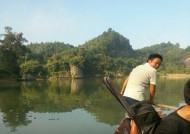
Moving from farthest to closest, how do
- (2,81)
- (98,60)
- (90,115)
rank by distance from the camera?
(98,60)
(2,81)
(90,115)

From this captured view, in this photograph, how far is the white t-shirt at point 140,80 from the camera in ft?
19.7

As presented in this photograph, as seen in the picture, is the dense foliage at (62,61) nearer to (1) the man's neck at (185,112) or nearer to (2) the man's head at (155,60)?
(2) the man's head at (155,60)

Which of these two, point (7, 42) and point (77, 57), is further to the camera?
point (77, 57)

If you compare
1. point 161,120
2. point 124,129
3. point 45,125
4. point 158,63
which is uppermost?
point 158,63

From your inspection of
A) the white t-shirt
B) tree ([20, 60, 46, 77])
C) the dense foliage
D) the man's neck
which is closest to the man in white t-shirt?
the white t-shirt

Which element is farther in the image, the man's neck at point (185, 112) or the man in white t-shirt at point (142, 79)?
the man in white t-shirt at point (142, 79)

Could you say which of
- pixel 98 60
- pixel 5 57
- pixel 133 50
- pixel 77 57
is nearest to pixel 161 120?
pixel 5 57

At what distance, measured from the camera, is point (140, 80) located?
6051 mm

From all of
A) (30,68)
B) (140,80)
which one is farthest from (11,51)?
(140,80)

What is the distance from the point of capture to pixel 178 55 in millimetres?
150000

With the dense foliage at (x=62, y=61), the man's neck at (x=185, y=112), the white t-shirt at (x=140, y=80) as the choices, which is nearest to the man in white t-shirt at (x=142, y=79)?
the white t-shirt at (x=140, y=80)

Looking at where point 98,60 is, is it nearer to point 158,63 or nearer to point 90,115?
point 90,115

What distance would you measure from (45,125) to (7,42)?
54.2 m

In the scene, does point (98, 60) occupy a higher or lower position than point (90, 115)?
higher
